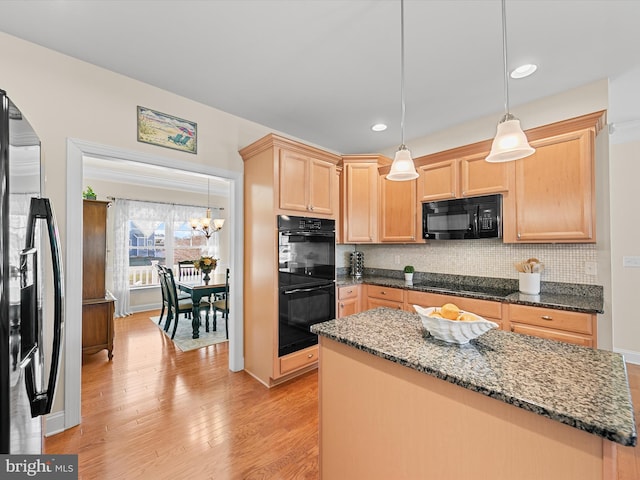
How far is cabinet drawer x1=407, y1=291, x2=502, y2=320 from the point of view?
8.31ft

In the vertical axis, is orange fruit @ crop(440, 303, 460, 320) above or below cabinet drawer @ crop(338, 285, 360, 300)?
above

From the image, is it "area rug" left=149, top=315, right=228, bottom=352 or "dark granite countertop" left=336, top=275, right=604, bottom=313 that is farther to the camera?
"area rug" left=149, top=315, right=228, bottom=352

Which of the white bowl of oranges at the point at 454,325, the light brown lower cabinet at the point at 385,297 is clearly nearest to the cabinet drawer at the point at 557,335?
A: the light brown lower cabinet at the point at 385,297

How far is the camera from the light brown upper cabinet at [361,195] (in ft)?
12.2

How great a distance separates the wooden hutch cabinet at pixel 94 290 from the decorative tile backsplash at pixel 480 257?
2.92 m

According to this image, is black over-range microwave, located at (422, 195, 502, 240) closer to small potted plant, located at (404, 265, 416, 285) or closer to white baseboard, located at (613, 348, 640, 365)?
small potted plant, located at (404, 265, 416, 285)

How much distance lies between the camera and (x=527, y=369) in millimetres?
992

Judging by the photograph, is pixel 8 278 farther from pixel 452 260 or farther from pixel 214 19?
pixel 452 260

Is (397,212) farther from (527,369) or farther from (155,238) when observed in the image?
(155,238)

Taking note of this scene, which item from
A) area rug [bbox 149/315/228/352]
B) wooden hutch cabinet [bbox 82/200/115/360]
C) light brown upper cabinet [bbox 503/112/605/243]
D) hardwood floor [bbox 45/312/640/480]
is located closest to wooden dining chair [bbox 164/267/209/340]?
area rug [bbox 149/315/228/352]

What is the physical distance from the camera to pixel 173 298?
395 cm

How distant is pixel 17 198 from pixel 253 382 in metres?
2.37

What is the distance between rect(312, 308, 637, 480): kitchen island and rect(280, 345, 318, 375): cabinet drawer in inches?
51.7

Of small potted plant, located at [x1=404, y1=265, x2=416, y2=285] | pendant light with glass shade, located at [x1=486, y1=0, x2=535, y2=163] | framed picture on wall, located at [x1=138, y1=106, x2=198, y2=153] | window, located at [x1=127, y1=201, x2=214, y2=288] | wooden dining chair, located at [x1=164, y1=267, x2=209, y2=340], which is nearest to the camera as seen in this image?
pendant light with glass shade, located at [x1=486, y1=0, x2=535, y2=163]
